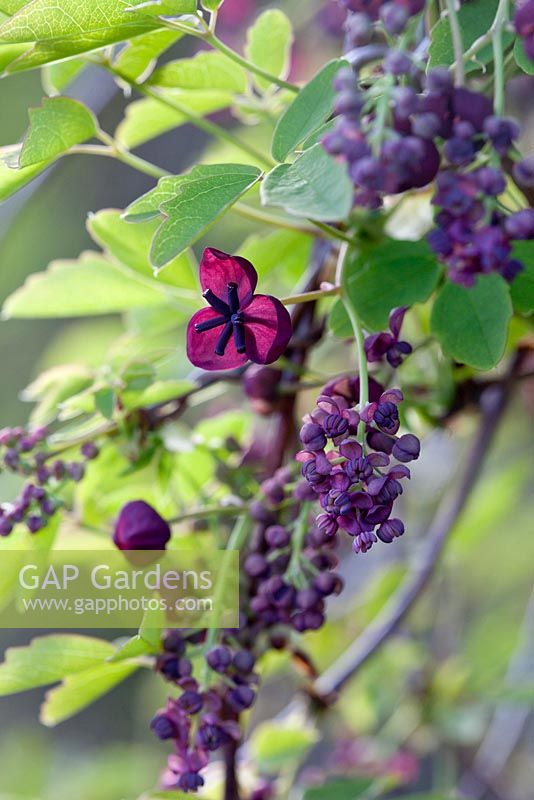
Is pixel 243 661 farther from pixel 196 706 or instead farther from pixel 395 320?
pixel 395 320

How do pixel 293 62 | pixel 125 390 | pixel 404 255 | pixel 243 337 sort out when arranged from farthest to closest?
pixel 293 62 → pixel 125 390 → pixel 404 255 → pixel 243 337

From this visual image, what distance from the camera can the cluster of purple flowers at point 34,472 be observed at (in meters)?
0.78

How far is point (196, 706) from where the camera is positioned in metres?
0.71

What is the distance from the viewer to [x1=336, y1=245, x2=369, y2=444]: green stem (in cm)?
57

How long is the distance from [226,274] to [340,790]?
75 centimetres

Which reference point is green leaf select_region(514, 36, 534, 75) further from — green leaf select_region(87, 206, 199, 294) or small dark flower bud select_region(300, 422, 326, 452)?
green leaf select_region(87, 206, 199, 294)

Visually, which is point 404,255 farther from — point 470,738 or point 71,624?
point 470,738

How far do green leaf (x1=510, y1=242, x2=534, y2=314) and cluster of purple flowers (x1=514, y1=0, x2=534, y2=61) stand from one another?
0.19 meters

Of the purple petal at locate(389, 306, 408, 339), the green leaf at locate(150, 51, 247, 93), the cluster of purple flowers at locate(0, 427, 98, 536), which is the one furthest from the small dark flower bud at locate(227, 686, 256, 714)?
the green leaf at locate(150, 51, 247, 93)

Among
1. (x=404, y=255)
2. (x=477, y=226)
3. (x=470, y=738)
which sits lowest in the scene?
(x=470, y=738)

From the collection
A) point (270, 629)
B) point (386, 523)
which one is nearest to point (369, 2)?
point (386, 523)

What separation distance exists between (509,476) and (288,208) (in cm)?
119

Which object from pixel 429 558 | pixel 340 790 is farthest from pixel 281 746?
pixel 429 558

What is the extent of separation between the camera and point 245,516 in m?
0.82
